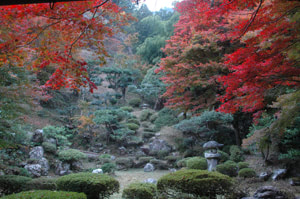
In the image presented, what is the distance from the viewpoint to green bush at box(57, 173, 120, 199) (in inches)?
158

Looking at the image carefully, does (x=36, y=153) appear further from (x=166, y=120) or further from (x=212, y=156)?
(x=166, y=120)

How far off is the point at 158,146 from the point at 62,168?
14.6ft

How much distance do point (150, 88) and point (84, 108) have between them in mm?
4552

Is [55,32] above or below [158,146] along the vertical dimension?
above

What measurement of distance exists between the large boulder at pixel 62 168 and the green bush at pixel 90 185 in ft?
11.1

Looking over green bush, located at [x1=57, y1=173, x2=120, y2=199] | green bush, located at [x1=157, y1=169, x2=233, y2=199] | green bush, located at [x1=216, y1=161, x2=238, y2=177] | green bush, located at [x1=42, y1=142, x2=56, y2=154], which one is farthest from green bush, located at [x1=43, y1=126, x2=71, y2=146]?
green bush, located at [x1=216, y1=161, x2=238, y2=177]

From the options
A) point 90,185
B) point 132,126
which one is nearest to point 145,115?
point 132,126

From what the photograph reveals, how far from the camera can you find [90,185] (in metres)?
4.01

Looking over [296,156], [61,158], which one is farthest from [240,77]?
[61,158]

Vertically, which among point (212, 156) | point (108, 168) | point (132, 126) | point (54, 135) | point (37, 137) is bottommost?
point (108, 168)

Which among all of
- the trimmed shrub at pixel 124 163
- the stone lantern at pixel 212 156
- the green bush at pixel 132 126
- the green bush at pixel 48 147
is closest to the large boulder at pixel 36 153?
the green bush at pixel 48 147

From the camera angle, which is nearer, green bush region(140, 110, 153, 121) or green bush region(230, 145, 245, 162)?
green bush region(230, 145, 245, 162)

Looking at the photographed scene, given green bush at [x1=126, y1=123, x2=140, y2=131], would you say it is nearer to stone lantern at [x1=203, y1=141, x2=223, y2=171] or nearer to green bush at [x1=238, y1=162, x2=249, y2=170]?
stone lantern at [x1=203, y1=141, x2=223, y2=171]

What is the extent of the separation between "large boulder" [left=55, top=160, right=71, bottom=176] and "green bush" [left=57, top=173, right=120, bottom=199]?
339 cm
